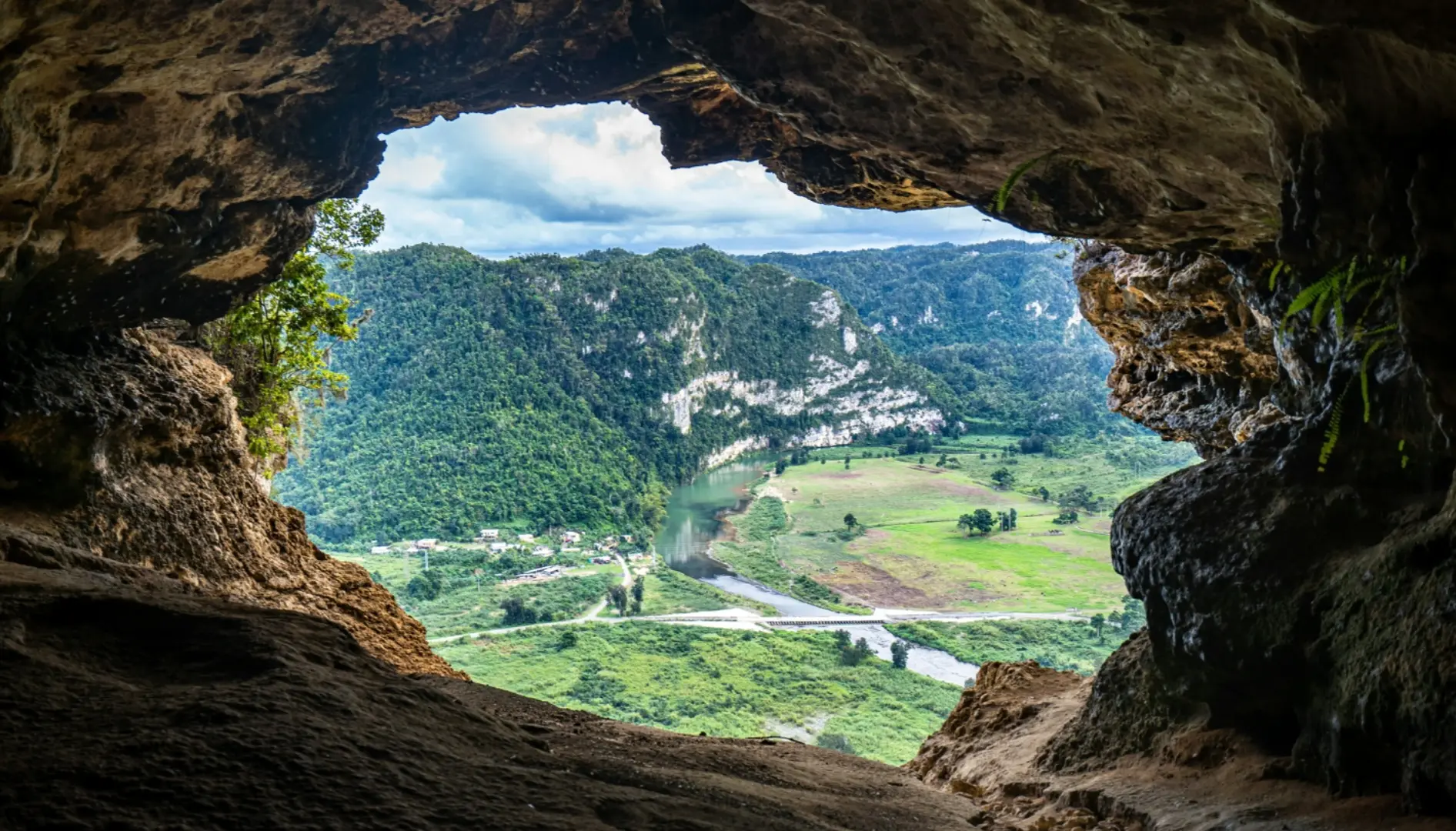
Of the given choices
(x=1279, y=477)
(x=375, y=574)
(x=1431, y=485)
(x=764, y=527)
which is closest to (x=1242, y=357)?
(x=1279, y=477)

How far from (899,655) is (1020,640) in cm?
767

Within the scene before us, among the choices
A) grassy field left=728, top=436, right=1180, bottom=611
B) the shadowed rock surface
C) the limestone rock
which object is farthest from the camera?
grassy field left=728, top=436, right=1180, bottom=611

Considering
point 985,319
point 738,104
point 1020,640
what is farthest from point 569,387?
point 985,319

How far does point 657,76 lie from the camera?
485 inches

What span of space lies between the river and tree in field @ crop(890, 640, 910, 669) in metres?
0.39

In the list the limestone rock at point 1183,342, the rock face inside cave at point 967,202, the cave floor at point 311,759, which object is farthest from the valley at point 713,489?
the cave floor at point 311,759

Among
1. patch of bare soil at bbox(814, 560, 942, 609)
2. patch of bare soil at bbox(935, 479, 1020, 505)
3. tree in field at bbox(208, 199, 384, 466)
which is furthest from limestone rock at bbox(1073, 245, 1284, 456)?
patch of bare soil at bbox(935, 479, 1020, 505)

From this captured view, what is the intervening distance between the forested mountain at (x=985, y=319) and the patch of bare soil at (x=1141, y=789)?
108817mm

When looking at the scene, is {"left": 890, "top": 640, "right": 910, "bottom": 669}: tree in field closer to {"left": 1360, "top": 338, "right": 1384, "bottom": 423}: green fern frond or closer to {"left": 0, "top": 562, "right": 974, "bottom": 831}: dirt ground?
{"left": 0, "top": 562, "right": 974, "bottom": 831}: dirt ground

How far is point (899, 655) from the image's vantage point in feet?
171

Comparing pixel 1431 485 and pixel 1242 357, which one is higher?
pixel 1242 357

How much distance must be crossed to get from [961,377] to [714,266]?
43428 mm

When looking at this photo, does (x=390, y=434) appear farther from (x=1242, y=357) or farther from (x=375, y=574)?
(x=1242, y=357)

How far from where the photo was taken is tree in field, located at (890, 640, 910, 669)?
5169 cm
